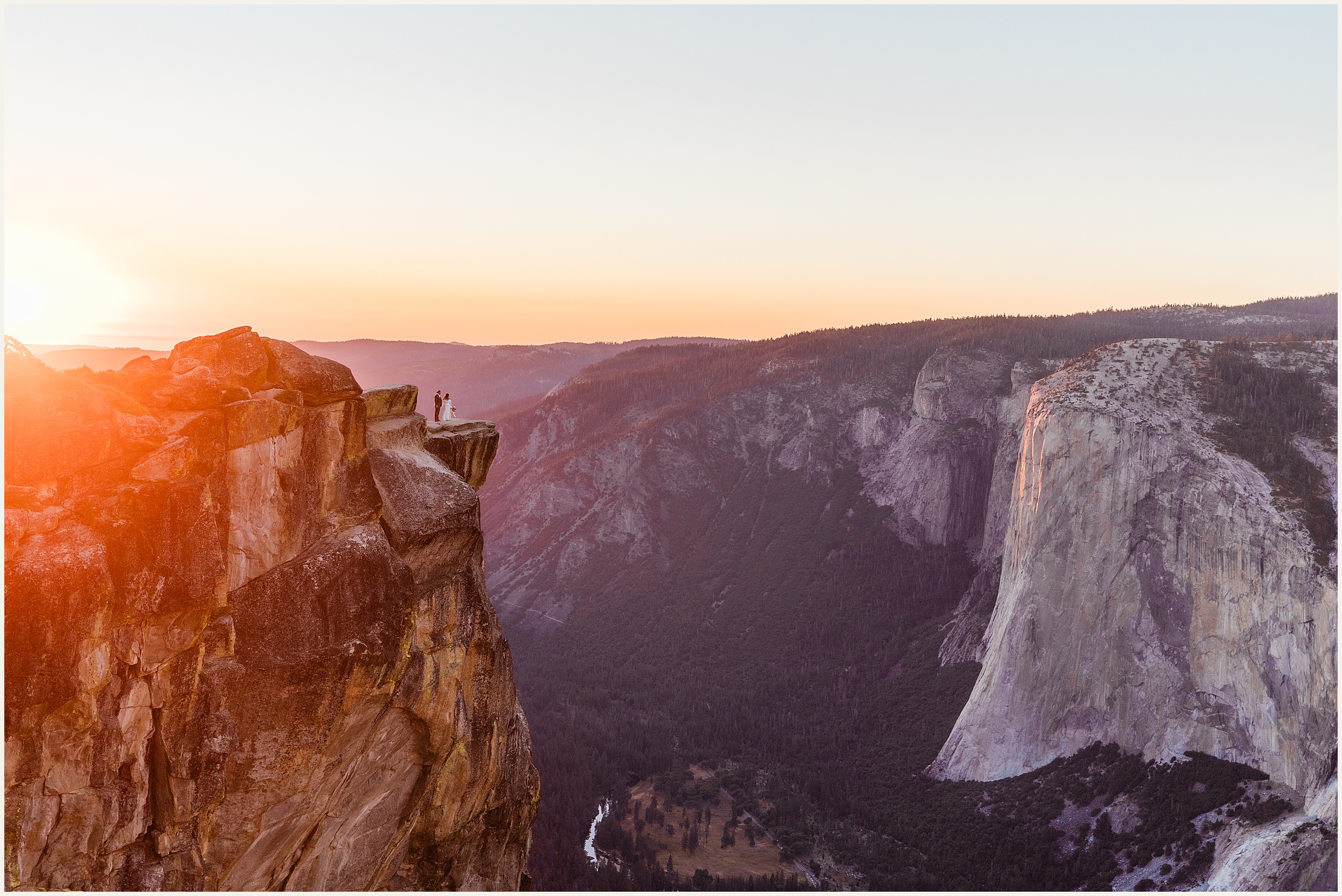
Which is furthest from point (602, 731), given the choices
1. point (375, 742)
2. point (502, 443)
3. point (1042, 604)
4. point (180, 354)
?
point (502, 443)

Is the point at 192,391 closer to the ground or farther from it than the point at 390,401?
farther from it

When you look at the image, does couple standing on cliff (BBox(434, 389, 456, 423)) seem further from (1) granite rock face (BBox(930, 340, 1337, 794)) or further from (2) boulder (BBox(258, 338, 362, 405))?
(1) granite rock face (BBox(930, 340, 1337, 794))

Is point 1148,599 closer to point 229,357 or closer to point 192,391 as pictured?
point 229,357

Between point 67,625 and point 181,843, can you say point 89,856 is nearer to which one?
point 181,843

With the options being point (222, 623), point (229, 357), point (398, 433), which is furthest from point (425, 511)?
point (229, 357)

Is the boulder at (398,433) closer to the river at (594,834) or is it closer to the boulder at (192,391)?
the boulder at (192,391)

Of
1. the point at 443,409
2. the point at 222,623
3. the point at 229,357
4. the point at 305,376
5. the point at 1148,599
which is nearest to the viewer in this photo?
the point at 222,623

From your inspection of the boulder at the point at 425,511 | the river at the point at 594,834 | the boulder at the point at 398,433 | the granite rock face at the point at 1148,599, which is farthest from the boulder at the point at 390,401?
the granite rock face at the point at 1148,599
